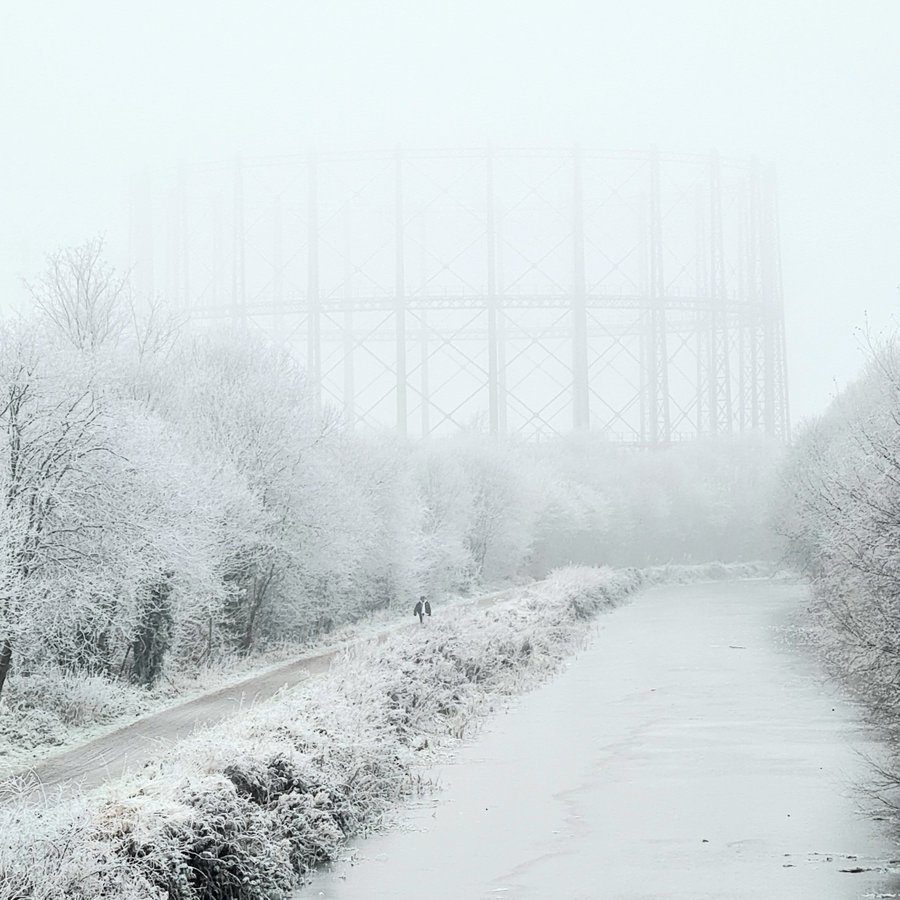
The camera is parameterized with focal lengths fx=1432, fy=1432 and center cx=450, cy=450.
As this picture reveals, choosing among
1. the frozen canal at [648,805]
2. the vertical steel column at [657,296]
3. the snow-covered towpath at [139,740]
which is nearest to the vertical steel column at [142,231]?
the vertical steel column at [657,296]

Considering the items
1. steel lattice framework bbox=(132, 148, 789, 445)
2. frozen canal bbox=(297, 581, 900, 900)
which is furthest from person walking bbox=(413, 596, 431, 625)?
steel lattice framework bbox=(132, 148, 789, 445)

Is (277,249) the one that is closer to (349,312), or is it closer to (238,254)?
(238,254)

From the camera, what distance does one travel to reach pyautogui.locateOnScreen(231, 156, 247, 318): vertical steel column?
54591 mm

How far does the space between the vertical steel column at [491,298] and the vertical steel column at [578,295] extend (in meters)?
2.96

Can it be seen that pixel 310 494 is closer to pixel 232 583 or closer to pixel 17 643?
pixel 232 583

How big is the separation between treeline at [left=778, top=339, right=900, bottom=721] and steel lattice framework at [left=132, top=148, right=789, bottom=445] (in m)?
20.7

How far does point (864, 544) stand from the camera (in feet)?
41.4

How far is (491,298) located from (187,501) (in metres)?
35.0

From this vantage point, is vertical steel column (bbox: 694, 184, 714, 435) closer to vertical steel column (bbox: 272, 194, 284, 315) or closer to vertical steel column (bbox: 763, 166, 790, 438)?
vertical steel column (bbox: 763, 166, 790, 438)

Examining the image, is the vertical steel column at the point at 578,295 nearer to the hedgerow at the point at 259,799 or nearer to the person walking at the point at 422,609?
the person walking at the point at 422,609

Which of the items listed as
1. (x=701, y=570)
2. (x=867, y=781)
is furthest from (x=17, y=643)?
(x=701, y=570)

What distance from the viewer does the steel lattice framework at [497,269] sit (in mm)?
54281

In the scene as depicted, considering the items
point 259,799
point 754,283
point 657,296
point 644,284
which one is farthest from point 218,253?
point 259,799

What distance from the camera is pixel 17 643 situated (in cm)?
1620
